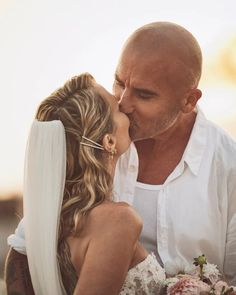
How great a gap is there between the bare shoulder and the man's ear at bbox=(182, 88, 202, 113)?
1.89ft

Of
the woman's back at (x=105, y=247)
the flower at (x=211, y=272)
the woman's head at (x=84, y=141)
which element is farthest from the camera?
the flower at (x=211, y=272)

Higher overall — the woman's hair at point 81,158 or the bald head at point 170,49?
the bald head at point 170,49

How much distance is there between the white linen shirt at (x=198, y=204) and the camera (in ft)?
8.71

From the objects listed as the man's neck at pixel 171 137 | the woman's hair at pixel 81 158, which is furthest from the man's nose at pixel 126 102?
the man's neck at pixel 171 137

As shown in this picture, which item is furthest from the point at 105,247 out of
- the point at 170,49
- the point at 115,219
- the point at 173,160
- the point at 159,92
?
the point at 170,49

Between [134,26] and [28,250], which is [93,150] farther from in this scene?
[134,26]

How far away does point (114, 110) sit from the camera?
2457mm

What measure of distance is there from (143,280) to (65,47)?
3.64 ft

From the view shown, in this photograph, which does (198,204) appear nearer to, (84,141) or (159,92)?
(159,92)

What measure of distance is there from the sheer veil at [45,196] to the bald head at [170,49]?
498 mm

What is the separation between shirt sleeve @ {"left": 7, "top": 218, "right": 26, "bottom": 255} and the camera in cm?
264

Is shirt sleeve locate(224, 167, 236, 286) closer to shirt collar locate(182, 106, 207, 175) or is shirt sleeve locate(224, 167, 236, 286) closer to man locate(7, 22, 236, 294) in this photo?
man locate(7, 22, 236, 294)

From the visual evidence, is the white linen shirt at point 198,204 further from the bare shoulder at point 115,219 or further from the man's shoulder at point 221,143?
the bare shoulder at point 115,219

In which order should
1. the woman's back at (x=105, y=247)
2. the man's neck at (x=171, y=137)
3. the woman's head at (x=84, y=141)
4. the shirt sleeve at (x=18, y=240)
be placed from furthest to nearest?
the man's neck at (x=171, y=137), the shirt sleeve at (x=18, y=240), the woman's head at (x=84, y=141), the woman's back at (x=105, y=247)
